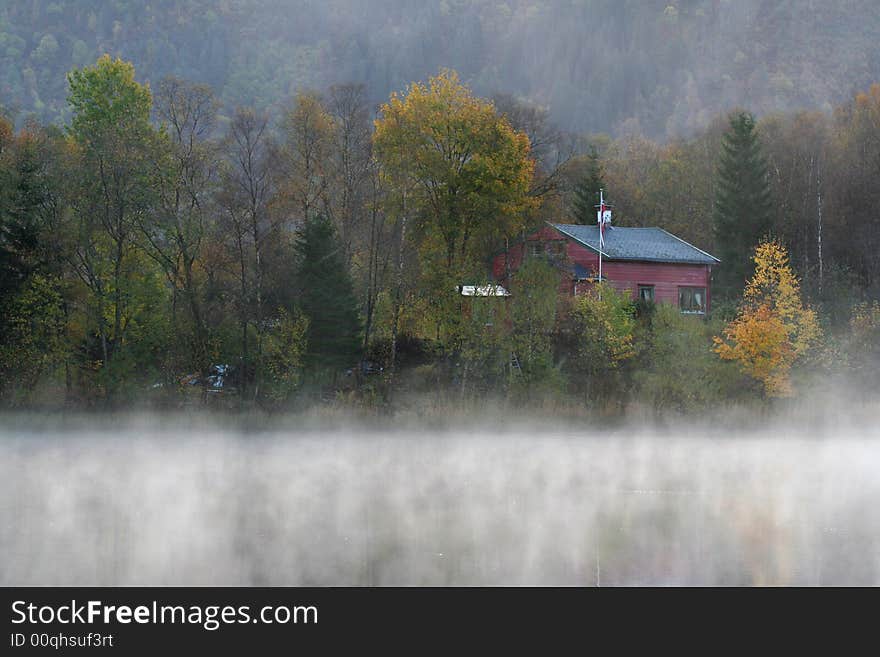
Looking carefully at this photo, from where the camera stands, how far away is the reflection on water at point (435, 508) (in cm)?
2009

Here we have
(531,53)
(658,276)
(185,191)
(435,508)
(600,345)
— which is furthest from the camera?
(531,53)

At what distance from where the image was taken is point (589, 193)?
234ft

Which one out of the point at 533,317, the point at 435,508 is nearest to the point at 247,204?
the point at 533,317

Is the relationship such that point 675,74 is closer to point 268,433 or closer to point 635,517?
point 268,433

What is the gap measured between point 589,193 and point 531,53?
117860 mm

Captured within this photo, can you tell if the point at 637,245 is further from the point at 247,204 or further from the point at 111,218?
the point at 111,218

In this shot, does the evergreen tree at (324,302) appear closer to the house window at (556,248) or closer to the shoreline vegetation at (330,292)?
the shoreline vegetation at (330,292)

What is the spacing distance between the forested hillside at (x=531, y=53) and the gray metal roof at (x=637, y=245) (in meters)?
64.0

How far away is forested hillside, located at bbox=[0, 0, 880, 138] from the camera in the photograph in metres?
138

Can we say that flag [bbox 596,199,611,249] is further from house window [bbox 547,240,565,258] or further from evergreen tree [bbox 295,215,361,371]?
evergreen tree [bbox 295,215,361,371]

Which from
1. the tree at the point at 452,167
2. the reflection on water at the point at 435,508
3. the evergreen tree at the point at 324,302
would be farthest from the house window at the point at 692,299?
the evergreen tree at the point at 324,302

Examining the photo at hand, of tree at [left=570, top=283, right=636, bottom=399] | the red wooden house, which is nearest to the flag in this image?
the red wooden house

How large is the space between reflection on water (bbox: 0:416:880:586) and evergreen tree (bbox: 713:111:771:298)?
24.1 meters

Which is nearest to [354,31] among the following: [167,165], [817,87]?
[817,87]
